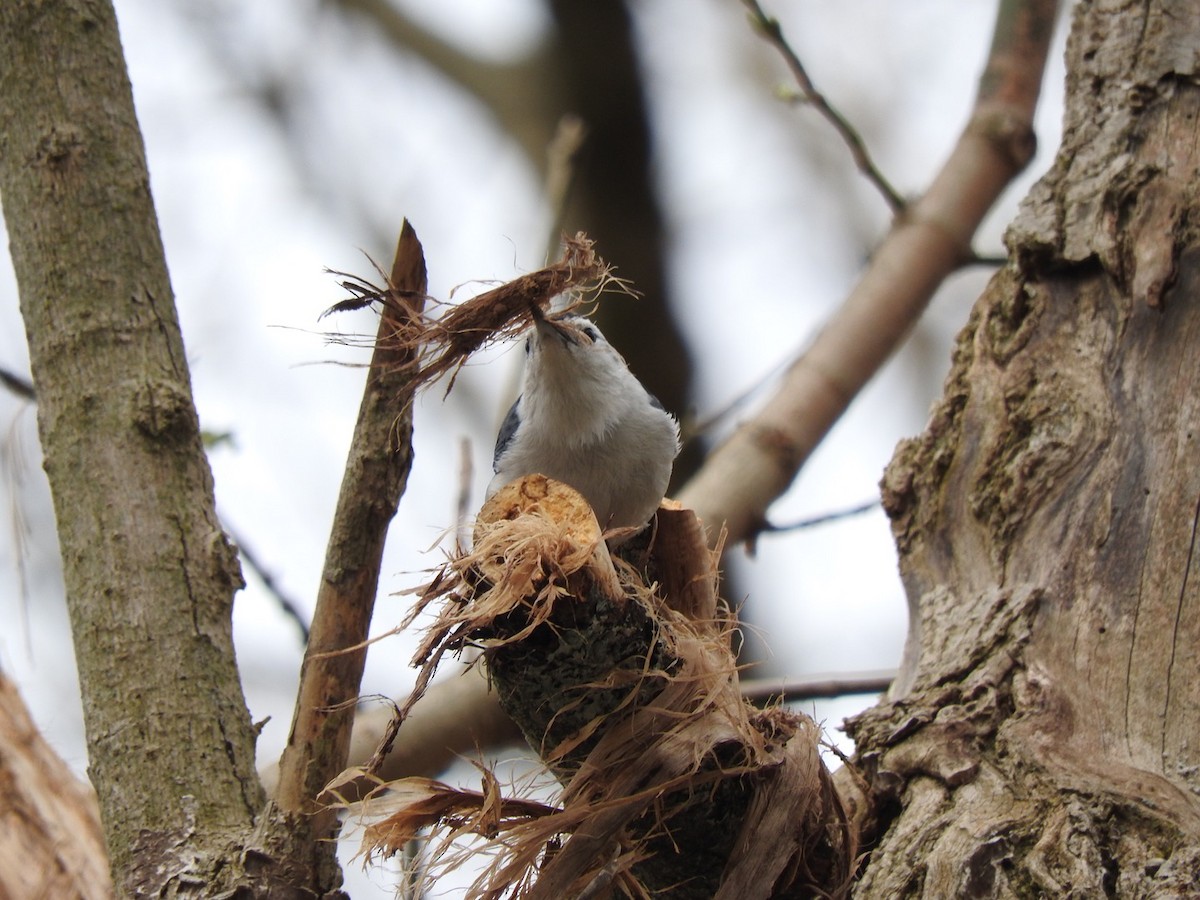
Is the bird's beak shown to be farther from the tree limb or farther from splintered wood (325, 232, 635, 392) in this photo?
the tree limb

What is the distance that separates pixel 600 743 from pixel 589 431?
114cm

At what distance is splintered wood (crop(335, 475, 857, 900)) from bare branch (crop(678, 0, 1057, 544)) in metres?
1.39

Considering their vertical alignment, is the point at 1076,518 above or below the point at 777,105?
below

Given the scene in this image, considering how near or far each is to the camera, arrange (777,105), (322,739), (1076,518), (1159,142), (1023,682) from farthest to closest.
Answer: (777,105), (1159,142), (1076,518), (1023,682), (322,739)

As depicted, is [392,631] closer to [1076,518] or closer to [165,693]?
[165,693]

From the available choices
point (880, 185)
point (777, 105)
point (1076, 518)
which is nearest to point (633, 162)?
point (880, 185)

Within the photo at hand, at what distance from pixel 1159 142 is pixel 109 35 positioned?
7.20 ft

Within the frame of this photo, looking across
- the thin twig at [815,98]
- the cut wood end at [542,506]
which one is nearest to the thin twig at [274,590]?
the cut wood end at [542,506]

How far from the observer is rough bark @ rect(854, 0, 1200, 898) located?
1.86m

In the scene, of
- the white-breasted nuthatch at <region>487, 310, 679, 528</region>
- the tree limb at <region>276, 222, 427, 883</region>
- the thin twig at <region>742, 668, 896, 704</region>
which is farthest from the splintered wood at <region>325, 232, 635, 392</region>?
the thin twig at <region>742, 668, 896, 704</region>

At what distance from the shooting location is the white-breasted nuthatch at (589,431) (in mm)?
2568

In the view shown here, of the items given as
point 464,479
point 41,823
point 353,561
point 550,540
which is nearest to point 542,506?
point 550,540

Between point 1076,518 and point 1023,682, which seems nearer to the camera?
point 1023,682

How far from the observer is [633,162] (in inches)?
171
